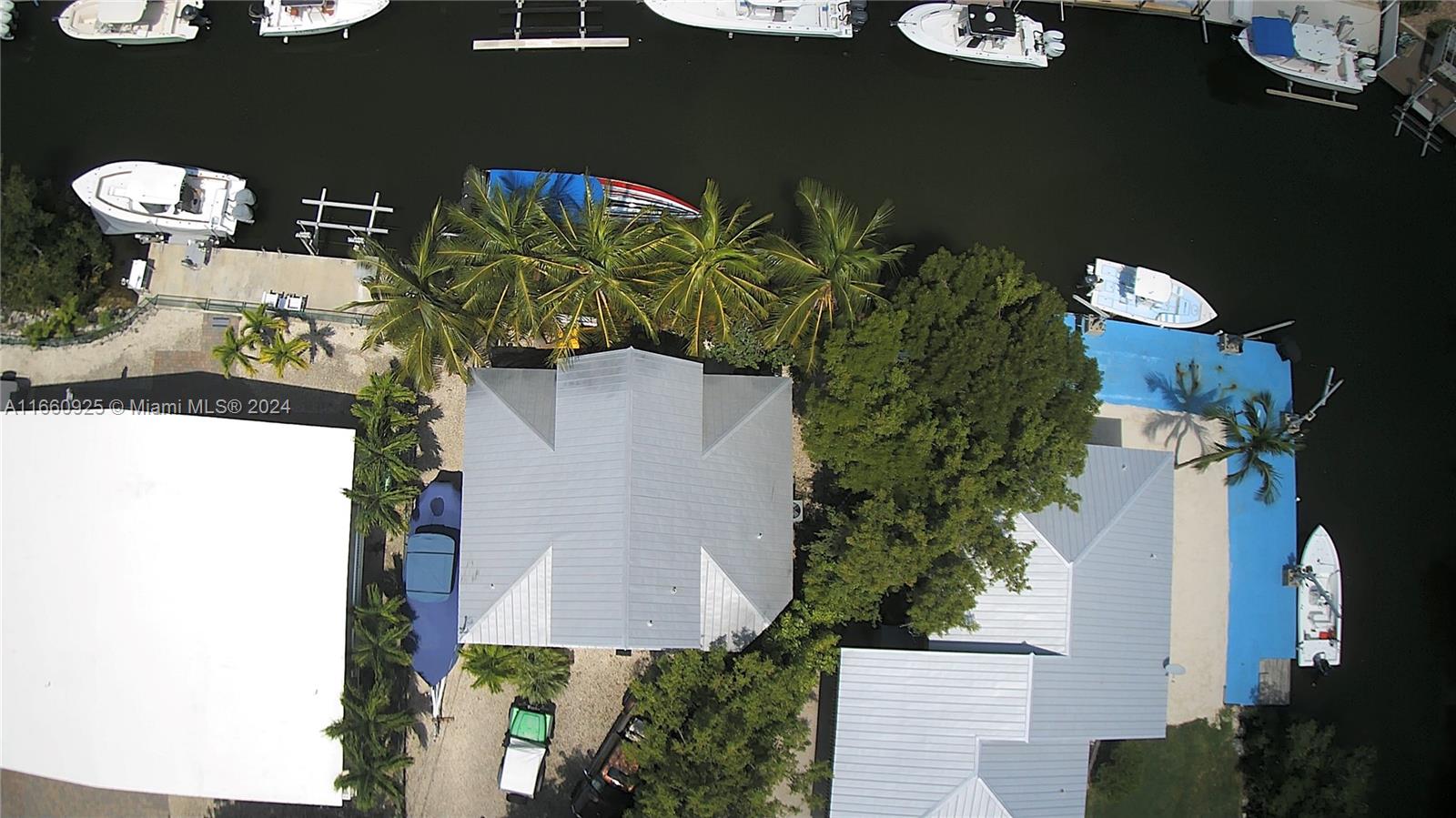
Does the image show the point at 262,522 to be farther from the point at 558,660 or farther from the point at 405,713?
the point at 558,660

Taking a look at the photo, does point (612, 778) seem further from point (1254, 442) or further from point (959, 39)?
point (959, 39)

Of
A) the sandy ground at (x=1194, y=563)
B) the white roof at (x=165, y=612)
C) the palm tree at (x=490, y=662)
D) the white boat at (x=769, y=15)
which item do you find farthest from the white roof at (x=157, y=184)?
the sandy ground at (x=1194, y=563)

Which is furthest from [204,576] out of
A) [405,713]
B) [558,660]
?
[558,660]

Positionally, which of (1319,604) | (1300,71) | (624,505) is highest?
(1300,71)

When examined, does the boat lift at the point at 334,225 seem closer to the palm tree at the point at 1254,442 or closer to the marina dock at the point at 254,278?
the marina dock at the point at 254,278

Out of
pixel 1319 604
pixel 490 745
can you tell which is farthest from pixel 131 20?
pixel 1319 604

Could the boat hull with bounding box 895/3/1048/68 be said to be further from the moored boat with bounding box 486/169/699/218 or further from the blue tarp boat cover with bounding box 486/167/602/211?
the blue tarp boat cover with bounding box 486/167/602/211
